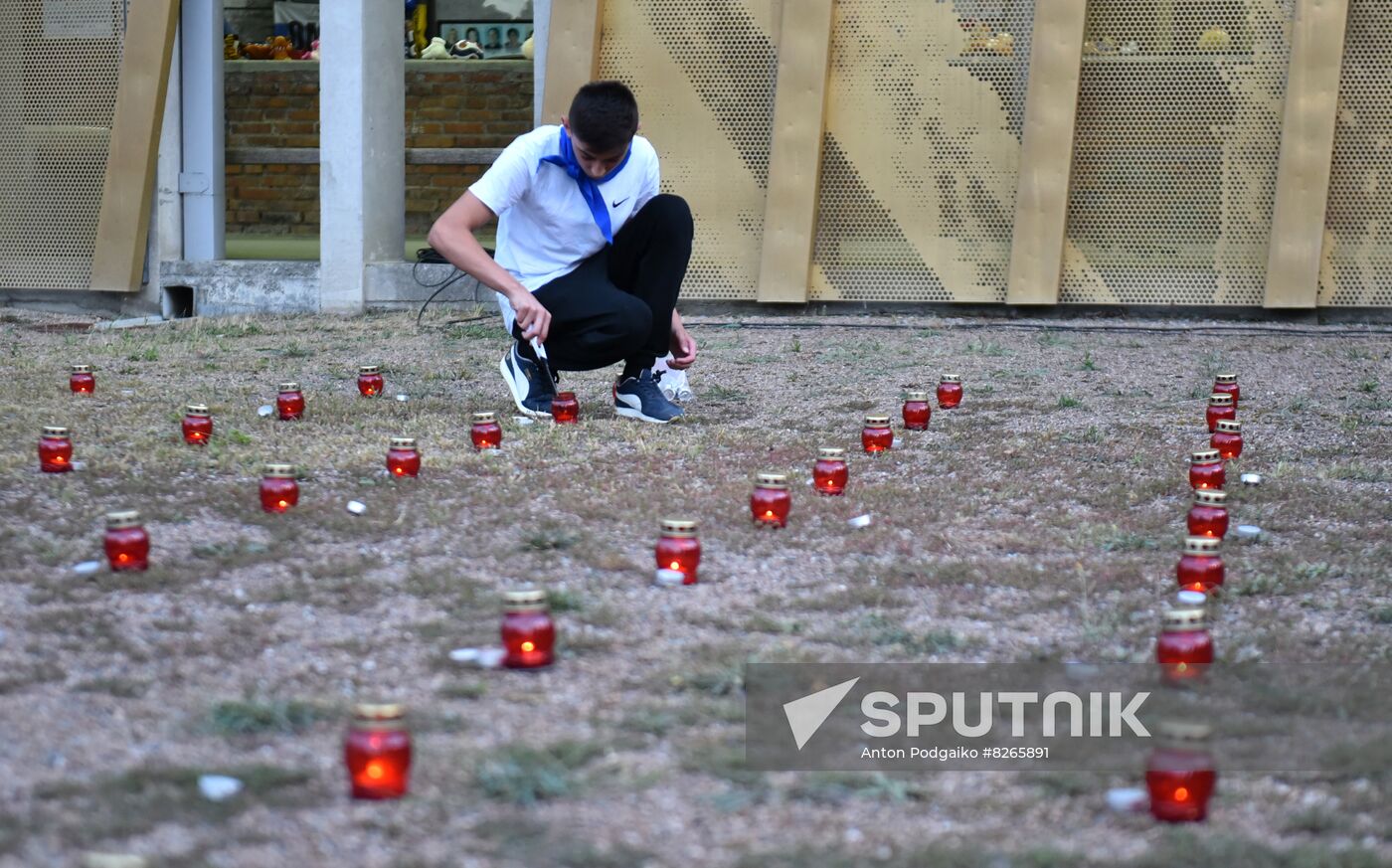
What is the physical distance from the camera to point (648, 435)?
595 centimetres

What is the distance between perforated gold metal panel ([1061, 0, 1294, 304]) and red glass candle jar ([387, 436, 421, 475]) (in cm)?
661

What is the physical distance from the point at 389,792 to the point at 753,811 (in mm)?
569

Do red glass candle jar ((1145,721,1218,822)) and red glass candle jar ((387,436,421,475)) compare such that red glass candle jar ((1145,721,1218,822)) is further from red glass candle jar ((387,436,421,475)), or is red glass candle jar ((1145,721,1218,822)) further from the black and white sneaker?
the black and white sneaker

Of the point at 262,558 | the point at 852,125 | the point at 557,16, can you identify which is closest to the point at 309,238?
the point at 557,16

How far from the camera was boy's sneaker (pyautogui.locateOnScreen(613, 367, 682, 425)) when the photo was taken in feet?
20.9

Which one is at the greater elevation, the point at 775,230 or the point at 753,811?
the point at 775,230

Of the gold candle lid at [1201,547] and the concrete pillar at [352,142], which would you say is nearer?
the gold candle lid at [1201,547]

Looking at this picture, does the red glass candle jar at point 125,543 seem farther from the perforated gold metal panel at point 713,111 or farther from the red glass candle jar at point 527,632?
the perforated gold metal panel at point 713,111

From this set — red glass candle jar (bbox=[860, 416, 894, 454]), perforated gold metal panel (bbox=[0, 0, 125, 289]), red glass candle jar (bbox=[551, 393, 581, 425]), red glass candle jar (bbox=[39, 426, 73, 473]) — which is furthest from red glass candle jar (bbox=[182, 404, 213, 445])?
perforated gold metal panel (bbox=[0, 0, 125, 289])

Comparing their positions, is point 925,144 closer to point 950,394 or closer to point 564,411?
point 950,394

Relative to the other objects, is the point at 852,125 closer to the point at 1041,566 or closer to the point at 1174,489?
the point at 1174,489

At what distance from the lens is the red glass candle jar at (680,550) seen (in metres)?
3.80

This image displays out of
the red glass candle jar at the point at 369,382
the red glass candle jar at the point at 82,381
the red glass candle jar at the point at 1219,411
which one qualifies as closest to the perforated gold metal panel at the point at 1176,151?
the red glass candle jar at the point at 1219,411

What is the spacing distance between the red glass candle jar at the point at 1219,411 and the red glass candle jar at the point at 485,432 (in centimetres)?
283
